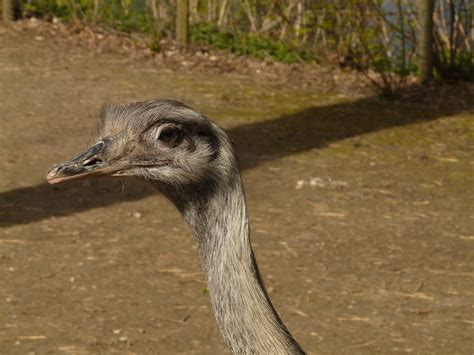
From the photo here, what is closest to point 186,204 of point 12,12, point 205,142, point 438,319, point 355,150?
point 205,142

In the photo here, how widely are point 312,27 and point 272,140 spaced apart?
2724 millimetres

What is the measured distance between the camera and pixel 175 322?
18.2ft

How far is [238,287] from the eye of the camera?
2.93 meters

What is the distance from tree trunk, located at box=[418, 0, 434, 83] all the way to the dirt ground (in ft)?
1.97

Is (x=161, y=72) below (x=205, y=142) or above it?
below

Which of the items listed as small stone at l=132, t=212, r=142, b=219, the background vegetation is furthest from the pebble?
the background vegetation

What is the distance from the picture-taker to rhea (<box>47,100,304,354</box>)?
2938 mm

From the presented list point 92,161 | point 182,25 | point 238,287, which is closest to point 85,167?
point 92,161

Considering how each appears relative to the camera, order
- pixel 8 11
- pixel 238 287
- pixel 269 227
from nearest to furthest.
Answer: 1. pixel 238 287
2. pixel 269 227
3. pixel 8 11

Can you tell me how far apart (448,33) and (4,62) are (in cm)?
440

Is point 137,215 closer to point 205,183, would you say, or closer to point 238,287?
point 205,183

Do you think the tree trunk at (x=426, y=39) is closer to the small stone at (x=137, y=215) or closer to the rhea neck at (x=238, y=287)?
the small stone at (x=137, y=215)

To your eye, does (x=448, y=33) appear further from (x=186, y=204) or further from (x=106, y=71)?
(x=186, y=204)

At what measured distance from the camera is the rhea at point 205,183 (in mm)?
2938
